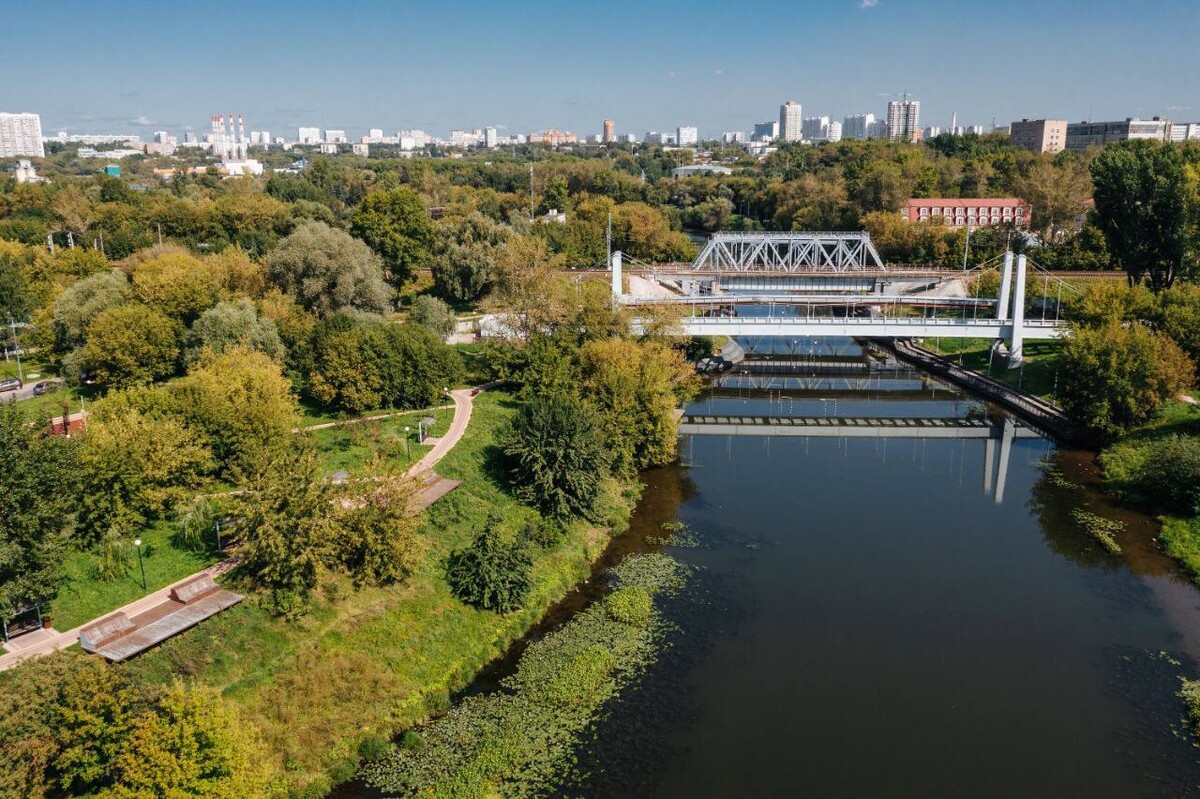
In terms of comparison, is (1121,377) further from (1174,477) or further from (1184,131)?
(1184,131)

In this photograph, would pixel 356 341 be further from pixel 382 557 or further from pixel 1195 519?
pixel 1195 519

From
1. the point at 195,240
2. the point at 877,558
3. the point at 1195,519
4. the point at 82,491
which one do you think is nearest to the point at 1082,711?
the point at 877,558

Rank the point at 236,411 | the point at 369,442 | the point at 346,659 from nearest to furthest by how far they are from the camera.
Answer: the point at 346,659
the point at 236,411
the point at 369,442

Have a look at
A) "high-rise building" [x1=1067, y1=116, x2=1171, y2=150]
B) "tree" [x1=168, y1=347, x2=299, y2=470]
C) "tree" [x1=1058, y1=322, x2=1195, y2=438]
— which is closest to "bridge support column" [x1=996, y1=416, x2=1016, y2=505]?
"tree" [x1=1058, y1=322, x2=1195, y2=438]

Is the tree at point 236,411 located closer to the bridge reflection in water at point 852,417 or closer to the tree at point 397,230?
the bridge reflection in water at point 852,417

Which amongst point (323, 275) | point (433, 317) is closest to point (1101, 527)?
point (433, 317)

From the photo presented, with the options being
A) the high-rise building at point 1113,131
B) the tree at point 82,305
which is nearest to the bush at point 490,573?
the tree at point 82,305
